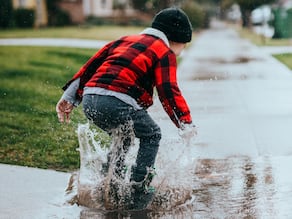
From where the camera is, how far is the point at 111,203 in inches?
183

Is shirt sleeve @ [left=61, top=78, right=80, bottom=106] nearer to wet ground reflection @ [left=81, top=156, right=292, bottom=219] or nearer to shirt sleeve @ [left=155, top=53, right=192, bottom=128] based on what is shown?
shirt sleeve @ [left=155, top=53, right=192, bottom=128]

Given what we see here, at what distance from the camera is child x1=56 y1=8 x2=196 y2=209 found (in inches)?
171

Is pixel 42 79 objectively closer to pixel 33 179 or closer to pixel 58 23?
pixel 33 179

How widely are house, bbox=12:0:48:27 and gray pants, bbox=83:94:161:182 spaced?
33620 mm

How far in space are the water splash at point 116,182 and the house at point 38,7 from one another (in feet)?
109

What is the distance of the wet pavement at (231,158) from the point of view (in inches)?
182

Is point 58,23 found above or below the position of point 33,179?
below

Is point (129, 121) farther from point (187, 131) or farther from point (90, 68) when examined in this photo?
point (90, 68)

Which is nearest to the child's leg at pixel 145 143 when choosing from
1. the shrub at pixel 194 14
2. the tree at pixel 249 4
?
the tree at pixel 249 4

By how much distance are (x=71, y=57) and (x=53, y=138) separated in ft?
29.9

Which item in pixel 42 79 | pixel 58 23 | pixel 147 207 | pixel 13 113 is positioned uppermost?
pixel 147 207

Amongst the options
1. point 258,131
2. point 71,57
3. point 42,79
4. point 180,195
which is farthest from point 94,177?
point 71,57

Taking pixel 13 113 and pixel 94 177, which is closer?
pixel 94 177

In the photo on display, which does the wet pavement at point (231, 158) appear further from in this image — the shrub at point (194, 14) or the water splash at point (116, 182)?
the shrub at point (194, 14)
